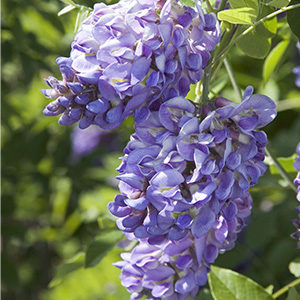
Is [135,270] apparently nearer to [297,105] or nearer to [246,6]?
[246,6]

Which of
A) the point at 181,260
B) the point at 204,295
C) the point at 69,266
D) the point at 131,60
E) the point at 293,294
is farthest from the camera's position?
the point at 69,266

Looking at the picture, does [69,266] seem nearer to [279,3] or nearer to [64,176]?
[279,3]

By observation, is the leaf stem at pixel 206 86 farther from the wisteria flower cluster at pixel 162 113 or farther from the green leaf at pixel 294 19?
the green leaf at pixel 294 19

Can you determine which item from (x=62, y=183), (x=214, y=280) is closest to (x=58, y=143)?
(x=62, y=183)

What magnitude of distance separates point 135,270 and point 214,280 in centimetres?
17

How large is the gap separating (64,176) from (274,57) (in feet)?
3.28

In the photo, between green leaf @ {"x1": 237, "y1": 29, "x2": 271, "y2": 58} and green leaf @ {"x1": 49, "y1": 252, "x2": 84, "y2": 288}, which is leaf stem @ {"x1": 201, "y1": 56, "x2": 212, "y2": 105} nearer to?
green leaf @ {"x1": 237, "y1": 29, "x2": 271, "y2": 58}

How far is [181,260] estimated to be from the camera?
2.65 ft

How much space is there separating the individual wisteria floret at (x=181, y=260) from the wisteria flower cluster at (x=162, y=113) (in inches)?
2.0

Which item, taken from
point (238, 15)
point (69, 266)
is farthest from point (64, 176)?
point (238, 15)

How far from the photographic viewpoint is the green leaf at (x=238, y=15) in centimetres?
75

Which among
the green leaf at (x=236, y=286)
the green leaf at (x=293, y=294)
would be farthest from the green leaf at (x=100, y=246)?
the green leaf at (x=293, y=294)

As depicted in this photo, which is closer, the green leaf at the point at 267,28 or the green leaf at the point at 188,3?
the green leaf at the point at 188,3

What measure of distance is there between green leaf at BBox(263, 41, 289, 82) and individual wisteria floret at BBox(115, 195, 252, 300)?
41 cm
